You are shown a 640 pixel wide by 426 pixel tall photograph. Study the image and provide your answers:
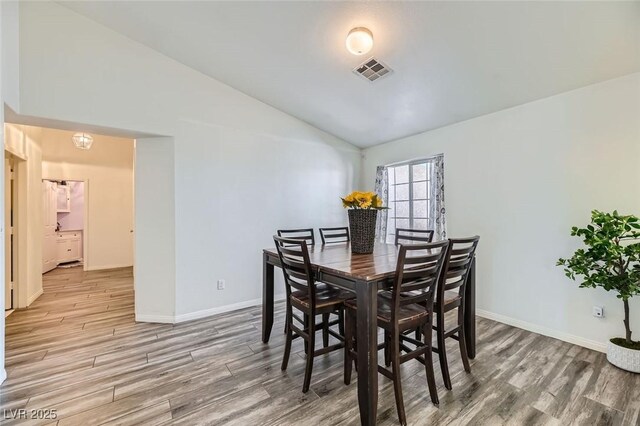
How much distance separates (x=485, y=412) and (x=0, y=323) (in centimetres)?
348

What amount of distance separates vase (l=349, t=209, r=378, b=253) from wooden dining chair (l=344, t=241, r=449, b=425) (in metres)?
0.65

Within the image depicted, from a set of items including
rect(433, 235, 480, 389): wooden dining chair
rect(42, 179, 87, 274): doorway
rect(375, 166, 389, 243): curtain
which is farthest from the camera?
rect(42, 179, 87, 274): doorway

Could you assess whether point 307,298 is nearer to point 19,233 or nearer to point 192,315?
point 192,315

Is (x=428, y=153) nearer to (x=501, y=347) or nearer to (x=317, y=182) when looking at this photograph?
(x=317, y=182)

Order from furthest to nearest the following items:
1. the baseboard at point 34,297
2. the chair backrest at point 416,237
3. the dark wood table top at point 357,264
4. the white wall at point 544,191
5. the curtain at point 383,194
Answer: the curtain at point 383,194 → the baseboard at point 34,297 → the chair backrest at point 416,237 → the white wall at point 544,191 → the dark wood table top at point 357,264

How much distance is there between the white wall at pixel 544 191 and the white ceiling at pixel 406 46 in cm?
24

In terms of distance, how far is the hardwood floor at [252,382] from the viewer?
180cm

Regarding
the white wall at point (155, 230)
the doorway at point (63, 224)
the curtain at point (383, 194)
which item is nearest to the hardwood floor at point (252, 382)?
the white wall at point (155, 230)

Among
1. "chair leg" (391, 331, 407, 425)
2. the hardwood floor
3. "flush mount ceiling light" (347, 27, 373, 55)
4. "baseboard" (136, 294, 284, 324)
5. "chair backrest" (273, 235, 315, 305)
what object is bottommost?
the hardwood floor

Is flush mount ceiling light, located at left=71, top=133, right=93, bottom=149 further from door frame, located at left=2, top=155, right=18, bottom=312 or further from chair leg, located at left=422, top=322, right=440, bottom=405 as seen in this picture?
chair leg, located at left=422, top=322, right=440, bottom=405

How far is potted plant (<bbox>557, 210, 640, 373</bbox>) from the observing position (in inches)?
86.3

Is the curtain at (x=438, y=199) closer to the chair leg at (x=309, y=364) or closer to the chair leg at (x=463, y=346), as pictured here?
the chair leg at (x=463, y=346)

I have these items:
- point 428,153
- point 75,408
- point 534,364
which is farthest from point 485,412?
point 428,153

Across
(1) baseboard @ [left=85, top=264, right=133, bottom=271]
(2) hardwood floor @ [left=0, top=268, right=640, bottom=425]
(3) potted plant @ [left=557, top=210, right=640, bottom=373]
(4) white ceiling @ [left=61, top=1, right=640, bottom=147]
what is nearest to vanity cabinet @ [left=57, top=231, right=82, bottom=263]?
(1) baseboard @ [left=85, top=264, right=133, bottom=271]
